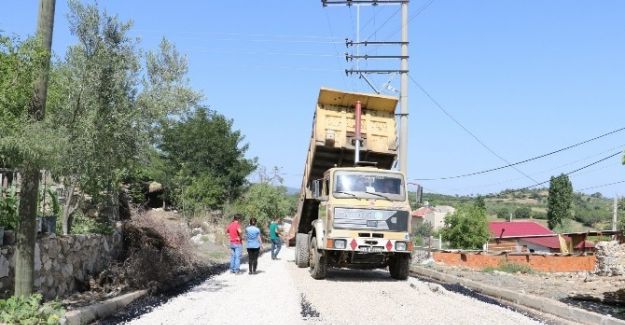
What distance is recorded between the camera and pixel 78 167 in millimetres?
10320

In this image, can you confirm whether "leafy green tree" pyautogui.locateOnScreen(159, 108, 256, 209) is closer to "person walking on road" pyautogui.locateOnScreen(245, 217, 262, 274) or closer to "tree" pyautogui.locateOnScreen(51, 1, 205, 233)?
"person walking on road" pyautogui.locateOnScreen(245, 217, 262, 274)

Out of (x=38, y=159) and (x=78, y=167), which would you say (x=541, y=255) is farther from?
(x=38, y=159)

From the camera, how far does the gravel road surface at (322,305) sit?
9.14 metres

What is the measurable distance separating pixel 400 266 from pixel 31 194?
978 centimetres

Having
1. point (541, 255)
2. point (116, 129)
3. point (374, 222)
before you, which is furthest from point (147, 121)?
point (541, 255)

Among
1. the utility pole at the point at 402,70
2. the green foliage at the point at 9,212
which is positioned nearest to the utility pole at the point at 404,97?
the utility pole at the point at 402,70

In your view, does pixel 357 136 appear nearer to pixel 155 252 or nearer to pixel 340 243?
pixel 340 243

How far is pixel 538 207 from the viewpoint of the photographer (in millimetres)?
130125

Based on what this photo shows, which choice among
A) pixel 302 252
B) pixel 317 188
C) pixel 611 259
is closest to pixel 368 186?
pixel 317 188

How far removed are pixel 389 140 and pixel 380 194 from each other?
232 cm

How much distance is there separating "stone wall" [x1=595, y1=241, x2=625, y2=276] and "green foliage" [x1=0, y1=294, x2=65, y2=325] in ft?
45.2

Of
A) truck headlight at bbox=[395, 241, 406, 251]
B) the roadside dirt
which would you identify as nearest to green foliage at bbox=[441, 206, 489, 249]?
the roadside dirt

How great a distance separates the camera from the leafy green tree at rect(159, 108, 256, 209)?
167ft

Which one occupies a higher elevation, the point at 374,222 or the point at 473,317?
the point at 374,222
